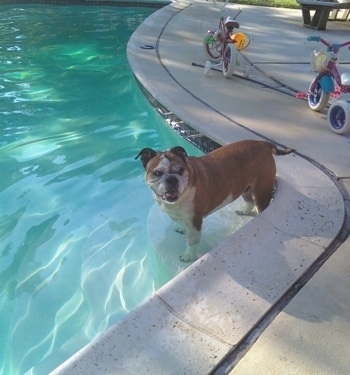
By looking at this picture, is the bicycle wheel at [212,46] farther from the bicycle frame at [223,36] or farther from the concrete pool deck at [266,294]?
the concrete pool deck at [266,294]

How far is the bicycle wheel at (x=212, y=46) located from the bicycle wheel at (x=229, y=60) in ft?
1.61

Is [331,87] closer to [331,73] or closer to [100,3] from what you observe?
[331,73]

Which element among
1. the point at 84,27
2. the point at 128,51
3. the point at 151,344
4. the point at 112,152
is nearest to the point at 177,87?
the point at 112,152

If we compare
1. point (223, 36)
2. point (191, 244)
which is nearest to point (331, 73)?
point (223, 36)

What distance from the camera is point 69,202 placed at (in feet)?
16.0

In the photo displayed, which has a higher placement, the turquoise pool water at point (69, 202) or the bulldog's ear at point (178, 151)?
the bulldog's ear at point (178, 151)

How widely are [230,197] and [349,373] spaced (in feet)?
5.48

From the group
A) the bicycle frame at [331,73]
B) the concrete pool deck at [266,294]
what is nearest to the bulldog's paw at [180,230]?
the concrete pool deck at [266,294]

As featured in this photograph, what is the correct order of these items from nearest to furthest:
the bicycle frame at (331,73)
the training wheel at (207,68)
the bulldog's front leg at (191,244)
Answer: the bulldog's front leg at (191,244), the bicycle frame at (331,73), the training wheel at (207,68)

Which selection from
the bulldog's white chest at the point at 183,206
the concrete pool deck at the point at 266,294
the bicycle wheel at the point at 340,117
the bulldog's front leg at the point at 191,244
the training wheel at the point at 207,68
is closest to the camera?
the concrete pool deck at the point at 266,294

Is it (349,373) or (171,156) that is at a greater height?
(171,156)

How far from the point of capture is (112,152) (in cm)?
584

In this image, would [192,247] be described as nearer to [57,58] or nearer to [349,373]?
[349,373]

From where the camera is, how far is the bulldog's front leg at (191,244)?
340 centimetres
